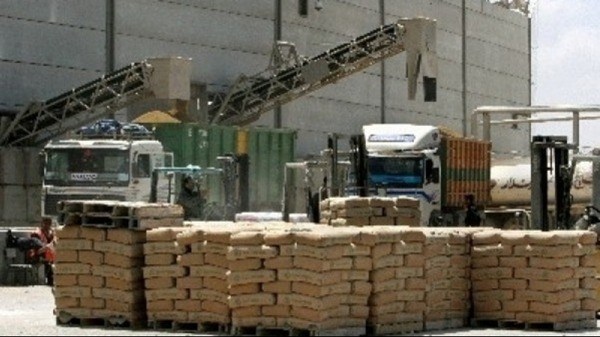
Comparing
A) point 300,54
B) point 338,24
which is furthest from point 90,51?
point 338,24

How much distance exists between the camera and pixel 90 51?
145 feet

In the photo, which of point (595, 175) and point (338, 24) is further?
point (338, 24)

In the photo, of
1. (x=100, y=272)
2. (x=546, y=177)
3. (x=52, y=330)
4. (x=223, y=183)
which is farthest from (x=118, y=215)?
(x=223, y=183)

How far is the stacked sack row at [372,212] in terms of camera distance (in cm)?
2312

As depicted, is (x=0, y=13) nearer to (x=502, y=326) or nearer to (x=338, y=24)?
(x=338, y=24)

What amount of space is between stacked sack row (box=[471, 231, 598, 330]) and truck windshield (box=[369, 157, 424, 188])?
48.3 ft

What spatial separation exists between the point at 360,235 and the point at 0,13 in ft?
80.7

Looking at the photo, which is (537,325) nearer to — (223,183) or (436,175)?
(436,175)

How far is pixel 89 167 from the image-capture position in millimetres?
32656

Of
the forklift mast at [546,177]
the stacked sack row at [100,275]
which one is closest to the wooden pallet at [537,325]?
the stacked sack row at [100,275]

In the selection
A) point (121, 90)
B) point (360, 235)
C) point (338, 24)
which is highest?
point (338, 24)

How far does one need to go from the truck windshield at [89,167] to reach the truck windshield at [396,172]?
19.7ft

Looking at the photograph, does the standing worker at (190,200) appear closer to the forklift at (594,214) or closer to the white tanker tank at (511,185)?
the forklift at (594,214)

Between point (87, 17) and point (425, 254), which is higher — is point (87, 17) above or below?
above
